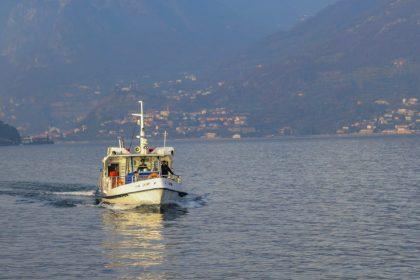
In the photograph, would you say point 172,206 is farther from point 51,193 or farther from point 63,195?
point 51,193

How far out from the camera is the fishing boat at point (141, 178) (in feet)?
240

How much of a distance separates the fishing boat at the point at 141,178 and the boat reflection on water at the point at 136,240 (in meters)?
1.13

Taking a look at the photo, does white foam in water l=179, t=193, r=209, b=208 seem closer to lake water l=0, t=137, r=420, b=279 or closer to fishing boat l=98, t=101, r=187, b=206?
lake water l=0, t=137, r=420, b=279

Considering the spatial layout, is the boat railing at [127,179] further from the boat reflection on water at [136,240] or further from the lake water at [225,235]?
the boat reflection on water at [136,240]

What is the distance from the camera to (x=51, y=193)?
9775 cm

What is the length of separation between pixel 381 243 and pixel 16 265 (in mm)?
20170

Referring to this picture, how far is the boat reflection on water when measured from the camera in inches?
1993

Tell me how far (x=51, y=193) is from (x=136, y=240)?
39552mm

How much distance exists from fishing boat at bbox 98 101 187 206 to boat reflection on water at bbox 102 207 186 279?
1132 mm

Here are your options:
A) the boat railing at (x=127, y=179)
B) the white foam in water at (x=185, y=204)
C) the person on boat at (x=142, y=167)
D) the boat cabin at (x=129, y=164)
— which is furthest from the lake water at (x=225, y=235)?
the person on boat at (x=142, y=167)

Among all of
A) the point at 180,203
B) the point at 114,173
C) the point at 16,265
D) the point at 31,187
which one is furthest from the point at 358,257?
the point at 31,187

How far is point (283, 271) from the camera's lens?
161 feet

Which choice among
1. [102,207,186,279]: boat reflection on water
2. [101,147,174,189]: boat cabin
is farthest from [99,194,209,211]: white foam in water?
[101,147,174,189]: boat cabin

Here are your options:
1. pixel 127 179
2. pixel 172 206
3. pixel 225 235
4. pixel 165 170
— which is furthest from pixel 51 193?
pixel 225 235
